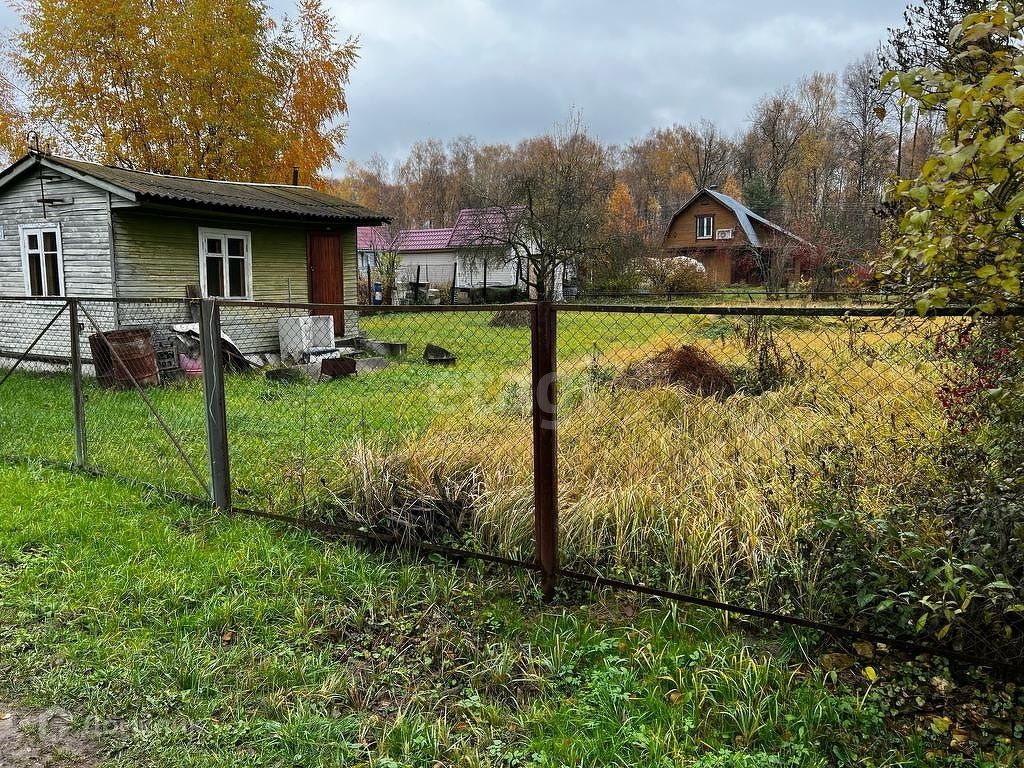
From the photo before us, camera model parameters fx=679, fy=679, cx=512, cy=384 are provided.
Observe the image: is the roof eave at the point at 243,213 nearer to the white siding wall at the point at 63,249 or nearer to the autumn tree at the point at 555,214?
the white siding wall at the point at 63,249

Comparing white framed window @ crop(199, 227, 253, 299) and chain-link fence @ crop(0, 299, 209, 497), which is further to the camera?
white framed window @ crop(199, 227, 253, 299)

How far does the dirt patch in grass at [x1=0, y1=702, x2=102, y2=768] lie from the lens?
2.26 meters

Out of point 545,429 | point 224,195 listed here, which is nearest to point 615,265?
point 224,195

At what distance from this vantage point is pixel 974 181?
1754 mm

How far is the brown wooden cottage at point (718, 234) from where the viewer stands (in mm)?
34781

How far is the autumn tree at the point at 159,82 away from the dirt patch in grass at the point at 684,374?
16.7 meters

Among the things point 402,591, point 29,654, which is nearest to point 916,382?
point 402,591

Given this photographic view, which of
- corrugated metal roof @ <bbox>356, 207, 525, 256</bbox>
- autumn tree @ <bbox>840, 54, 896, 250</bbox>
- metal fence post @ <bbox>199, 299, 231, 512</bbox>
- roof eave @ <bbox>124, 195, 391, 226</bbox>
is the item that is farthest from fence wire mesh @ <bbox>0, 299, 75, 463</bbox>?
autumn tree @ <bbox>840, 54, 896, 250</bbox>

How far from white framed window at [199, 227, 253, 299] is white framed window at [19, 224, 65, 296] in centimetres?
219

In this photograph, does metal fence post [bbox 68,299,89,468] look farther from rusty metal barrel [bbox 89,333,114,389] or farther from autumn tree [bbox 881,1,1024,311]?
autumn tree [bbox 881,1,1024,311]

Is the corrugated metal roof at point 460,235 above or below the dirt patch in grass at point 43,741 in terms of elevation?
above

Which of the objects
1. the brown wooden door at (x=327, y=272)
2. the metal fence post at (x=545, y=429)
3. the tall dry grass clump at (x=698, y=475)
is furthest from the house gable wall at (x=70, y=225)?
the metal fence post at (x=545, y=429)

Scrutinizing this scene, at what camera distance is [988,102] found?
164cm

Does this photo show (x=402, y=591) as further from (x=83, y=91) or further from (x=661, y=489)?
(x=83, y=91)
